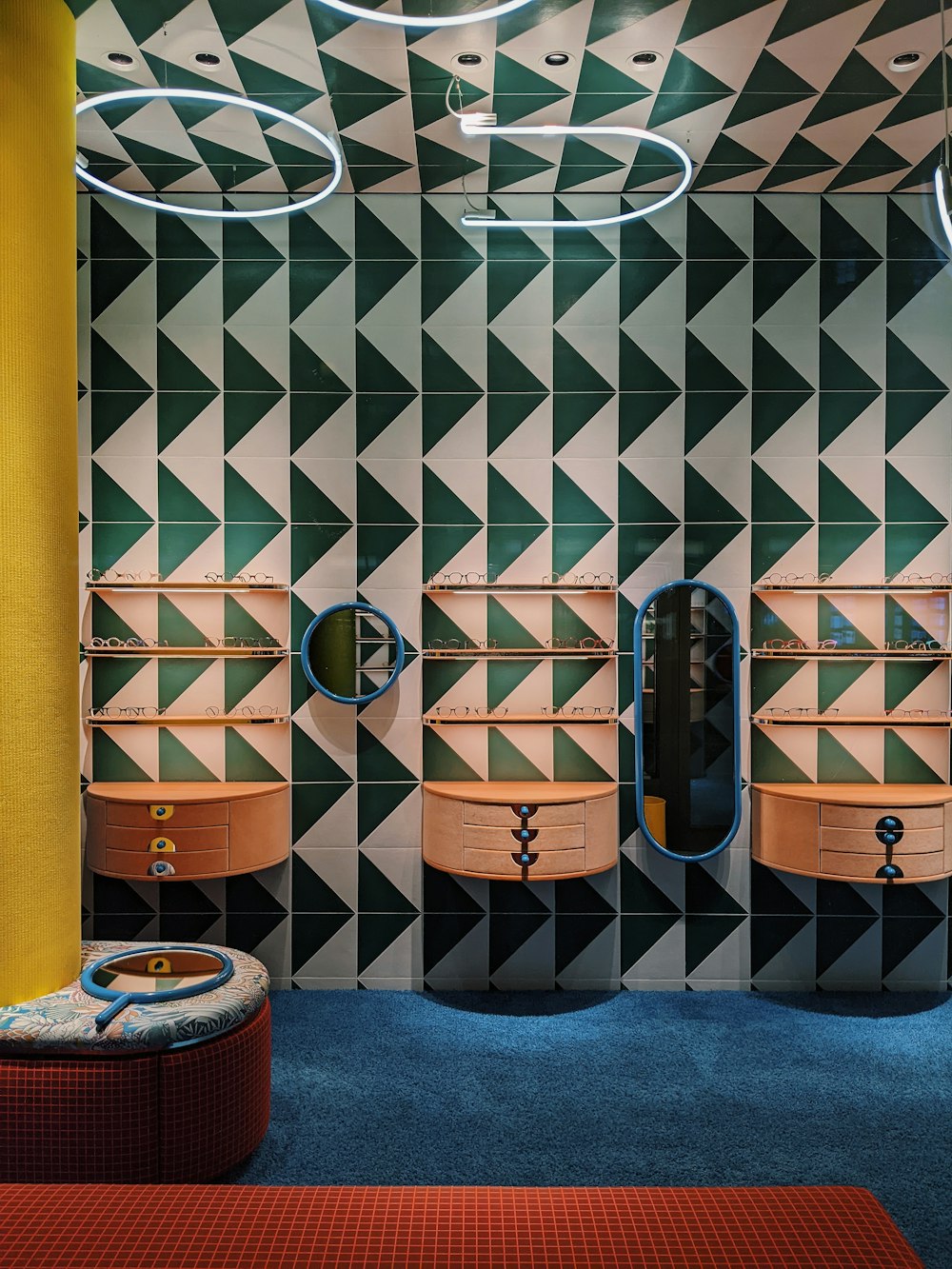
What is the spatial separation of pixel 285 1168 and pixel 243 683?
94.9 inches

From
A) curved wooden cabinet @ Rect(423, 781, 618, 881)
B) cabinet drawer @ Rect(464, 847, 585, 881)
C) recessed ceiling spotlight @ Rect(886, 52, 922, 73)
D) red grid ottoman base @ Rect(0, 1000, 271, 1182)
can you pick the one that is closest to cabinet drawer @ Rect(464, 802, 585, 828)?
curved wooden cabinet @ Rect(423, 781, 618, 881)

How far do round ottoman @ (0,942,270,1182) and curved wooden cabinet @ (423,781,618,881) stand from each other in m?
1.63

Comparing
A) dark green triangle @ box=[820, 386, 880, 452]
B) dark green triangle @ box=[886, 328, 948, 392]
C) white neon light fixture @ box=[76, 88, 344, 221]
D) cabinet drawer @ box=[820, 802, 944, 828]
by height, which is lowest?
cabinet drawer @ box=[820, 802, 944, 828]

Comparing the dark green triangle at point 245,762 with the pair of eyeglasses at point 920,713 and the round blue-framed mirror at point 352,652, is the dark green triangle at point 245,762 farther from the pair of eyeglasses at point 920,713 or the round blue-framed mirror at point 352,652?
the pair of eyeglasses at point 920,713

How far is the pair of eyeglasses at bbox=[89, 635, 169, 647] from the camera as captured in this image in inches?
184

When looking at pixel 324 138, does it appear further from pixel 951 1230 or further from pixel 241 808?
pixel 951 1230

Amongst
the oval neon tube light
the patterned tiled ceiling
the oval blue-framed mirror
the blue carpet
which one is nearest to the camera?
the blue carpet

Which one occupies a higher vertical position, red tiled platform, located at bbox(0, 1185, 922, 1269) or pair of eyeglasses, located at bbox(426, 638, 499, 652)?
pair of eyeglasses, located at bbox(426, 638, 499, 652)

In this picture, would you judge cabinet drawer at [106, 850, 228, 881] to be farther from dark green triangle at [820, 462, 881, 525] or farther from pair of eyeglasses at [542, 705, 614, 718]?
dark green triangle at [820, 462, 881, 525]

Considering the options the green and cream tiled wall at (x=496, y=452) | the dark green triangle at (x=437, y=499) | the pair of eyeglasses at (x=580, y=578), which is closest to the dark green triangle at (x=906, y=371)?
the green and cream tiled wall at (x=496, y=452)

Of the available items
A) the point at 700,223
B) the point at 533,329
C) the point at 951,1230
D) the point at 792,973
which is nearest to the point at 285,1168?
the point at 951,1230

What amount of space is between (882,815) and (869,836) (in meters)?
0.11

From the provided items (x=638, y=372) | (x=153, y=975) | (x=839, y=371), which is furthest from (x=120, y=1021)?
(x=839, y=371)

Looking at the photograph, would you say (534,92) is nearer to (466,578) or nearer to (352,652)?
(466,578)
